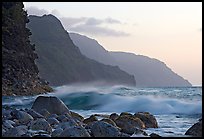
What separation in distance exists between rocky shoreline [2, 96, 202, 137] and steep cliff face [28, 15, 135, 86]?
9497cm

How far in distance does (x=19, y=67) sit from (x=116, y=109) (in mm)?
17814

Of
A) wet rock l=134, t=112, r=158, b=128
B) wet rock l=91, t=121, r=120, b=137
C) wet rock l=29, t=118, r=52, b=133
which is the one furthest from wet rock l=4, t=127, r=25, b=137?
wet rock l=134, t=112, r=158, b=128

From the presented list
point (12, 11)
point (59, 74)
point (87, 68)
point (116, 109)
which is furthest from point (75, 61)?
point (116, 109)

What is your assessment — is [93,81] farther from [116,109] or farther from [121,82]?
[116,109]

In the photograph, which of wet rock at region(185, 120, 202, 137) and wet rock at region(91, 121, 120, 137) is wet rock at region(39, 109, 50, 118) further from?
wet rock at region(185, 120, 202, 137)

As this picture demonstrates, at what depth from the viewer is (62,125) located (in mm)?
9953

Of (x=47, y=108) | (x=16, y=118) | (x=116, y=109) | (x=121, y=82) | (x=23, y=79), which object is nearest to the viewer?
(x=16, y=118)

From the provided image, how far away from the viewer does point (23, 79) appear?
124ft

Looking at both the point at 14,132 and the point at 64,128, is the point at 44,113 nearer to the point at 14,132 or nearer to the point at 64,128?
the point at 64,128

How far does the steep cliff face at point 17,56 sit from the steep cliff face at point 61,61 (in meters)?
66.4

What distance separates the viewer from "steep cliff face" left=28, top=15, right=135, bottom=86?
380 ft

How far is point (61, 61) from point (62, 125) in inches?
4557

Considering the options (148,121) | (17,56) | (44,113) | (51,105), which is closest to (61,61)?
(17,56)

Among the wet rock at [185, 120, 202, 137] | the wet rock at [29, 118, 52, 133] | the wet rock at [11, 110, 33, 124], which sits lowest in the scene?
the wet rock at [185, 120, 202, 137]
